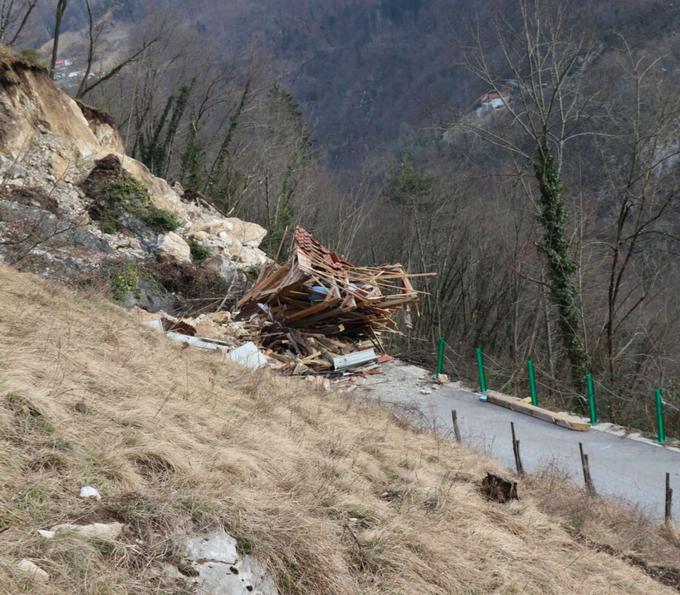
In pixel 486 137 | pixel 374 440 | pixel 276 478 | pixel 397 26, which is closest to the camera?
pixel 276 478

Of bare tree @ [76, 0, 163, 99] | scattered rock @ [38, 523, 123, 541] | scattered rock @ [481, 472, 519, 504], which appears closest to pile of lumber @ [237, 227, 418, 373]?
scattered rock @ [481, 472, 519, 504]

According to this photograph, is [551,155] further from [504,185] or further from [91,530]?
[91,530]

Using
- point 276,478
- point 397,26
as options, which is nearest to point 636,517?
point 276,478

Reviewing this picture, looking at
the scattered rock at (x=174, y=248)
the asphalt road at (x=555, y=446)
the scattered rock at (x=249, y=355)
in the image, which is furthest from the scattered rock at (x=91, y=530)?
A: the scattered rock at (x=174, y=248)

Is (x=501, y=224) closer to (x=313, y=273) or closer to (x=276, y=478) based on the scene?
(x=313, y=273)

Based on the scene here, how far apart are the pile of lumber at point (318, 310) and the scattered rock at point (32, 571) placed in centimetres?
1011

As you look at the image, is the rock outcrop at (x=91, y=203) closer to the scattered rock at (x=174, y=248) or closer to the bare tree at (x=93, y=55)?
the scattered rock at (x=174, y=248)

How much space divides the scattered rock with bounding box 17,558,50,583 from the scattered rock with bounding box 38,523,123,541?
0.65 ft

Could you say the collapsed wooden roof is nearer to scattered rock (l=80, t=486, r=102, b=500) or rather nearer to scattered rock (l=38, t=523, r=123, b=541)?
scattered rock (l=80, t=486, r=102, b=500)

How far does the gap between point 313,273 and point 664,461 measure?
24.4 ft

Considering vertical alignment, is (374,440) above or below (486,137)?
below

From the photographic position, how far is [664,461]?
9570mm

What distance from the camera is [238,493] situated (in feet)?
12.5

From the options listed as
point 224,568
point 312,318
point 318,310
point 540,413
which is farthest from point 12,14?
point 224,568
